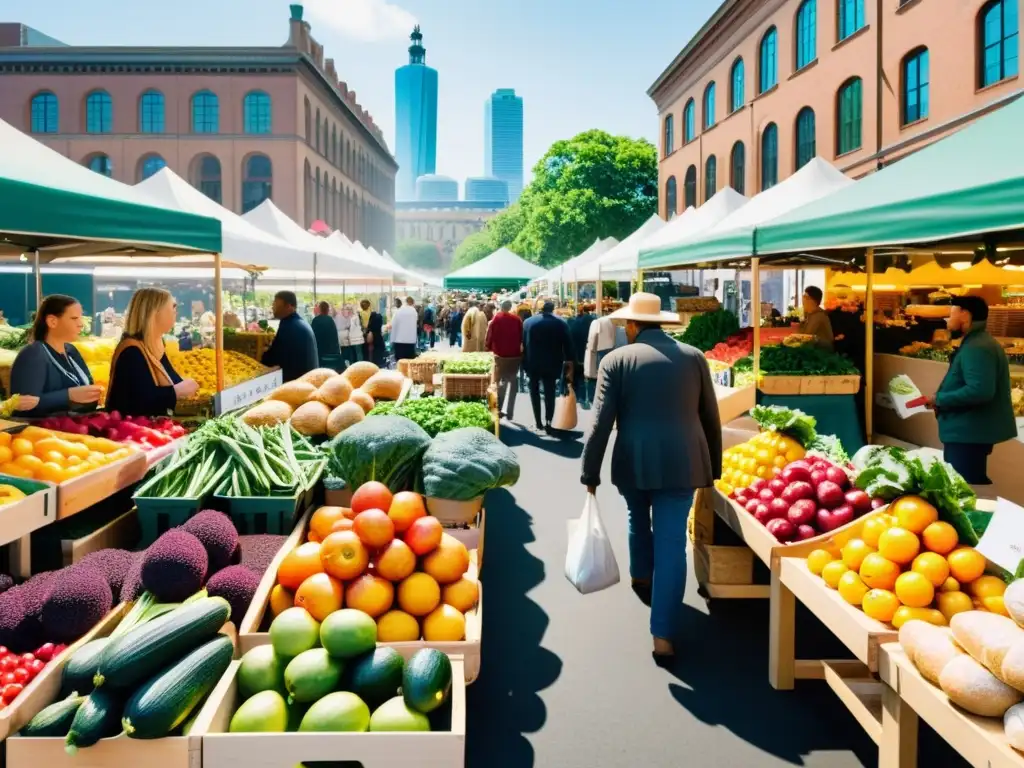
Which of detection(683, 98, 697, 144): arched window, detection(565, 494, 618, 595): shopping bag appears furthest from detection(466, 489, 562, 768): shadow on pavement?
detection(683, 98, 697, 144): arched window

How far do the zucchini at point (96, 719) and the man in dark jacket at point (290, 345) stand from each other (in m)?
6.47

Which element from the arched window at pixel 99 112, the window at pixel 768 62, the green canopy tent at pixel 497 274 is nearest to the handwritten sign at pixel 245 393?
the green canopy tent at pixel 497 274

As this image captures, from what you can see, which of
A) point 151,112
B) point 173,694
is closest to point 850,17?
point 173,694

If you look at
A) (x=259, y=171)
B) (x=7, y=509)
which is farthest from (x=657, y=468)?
(x=259, y=171)

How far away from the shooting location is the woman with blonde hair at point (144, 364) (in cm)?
584

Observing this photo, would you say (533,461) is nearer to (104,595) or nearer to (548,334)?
(548,334)

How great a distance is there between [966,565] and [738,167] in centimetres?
3360

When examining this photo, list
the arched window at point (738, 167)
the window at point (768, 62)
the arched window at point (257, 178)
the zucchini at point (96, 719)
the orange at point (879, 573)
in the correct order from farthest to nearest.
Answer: the arched window at point (257, 178), the arched window at point (738, 167), the window at point (768, 62), the orange at point (879, 573), the zucchini at point (96, 719)

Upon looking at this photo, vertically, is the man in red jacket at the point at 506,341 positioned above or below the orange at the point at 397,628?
above

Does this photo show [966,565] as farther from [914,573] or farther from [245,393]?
[245,393]

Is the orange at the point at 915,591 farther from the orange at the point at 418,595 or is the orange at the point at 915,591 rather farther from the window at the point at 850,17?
the window at the point at 850,17

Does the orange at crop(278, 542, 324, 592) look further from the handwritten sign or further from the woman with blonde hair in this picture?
the handwritten sign

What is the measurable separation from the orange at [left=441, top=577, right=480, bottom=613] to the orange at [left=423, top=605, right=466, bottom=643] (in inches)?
4.5

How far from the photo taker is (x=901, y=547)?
3584 mm
